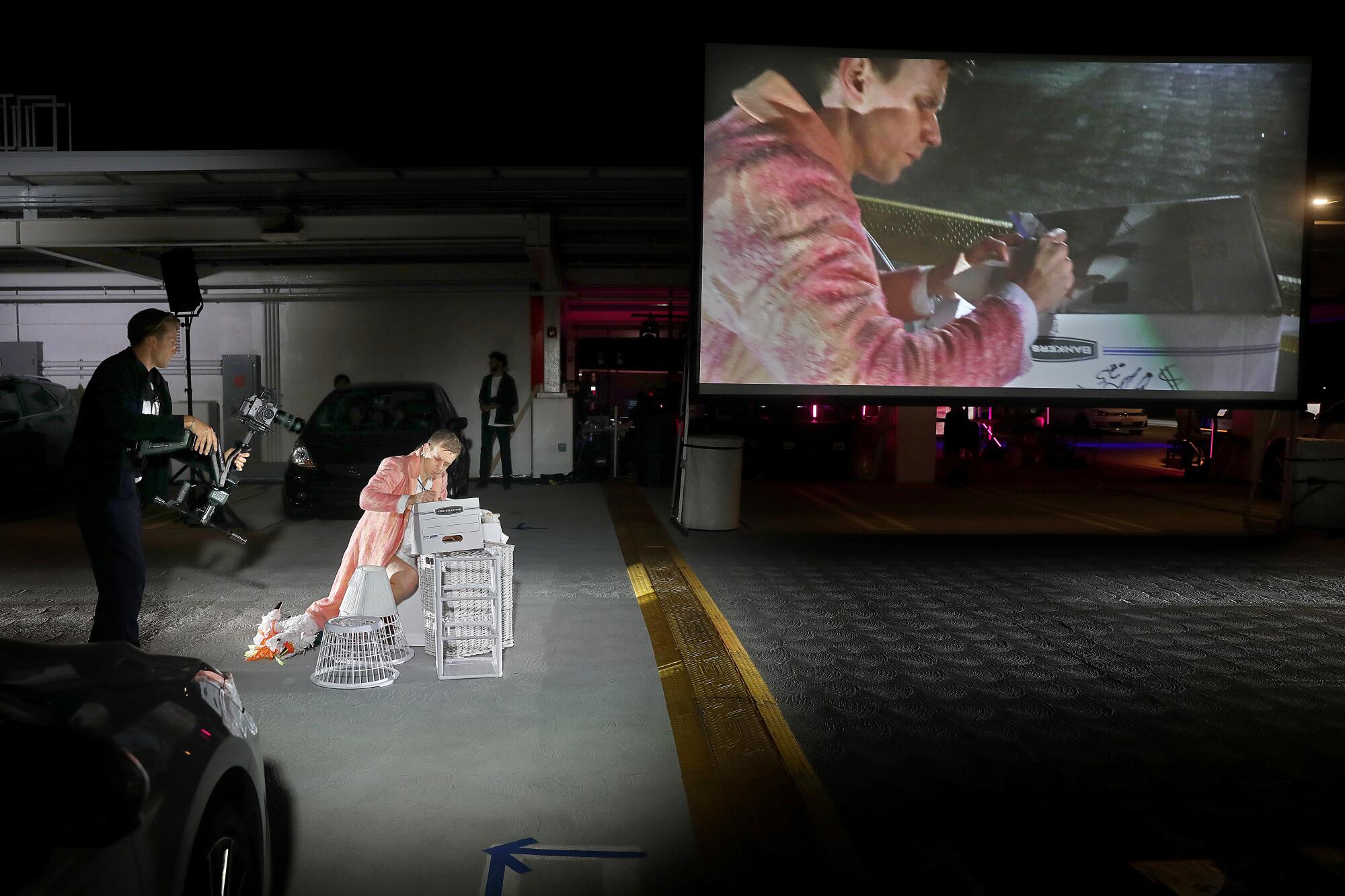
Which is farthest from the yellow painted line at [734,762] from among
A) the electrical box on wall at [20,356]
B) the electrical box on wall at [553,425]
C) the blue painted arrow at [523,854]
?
the electrical box on wall at [20,356]

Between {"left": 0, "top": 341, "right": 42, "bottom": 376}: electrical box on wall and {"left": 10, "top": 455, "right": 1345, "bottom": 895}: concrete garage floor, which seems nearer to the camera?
{"left": 10, "top": 455, "right": 1345, "bottom": 895}: concrete garage floor

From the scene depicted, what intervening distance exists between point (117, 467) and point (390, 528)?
4.20 feet

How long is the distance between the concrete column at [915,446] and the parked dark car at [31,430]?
37.2 feet

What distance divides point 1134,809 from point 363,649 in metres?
3.63

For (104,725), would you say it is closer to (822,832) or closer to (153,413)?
(822,832)

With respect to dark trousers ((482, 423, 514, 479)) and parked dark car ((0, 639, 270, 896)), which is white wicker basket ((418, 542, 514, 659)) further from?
dark trousers ((482, 423, 514, 479))

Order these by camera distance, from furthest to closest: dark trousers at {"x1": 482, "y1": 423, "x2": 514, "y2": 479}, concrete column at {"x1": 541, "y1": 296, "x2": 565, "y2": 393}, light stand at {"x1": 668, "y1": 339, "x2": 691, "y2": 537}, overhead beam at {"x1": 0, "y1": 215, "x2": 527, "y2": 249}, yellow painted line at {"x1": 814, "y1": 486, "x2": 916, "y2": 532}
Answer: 1. concrete column at {"x1": 541, "y1": 296, "x2": 565, "y2": 393}
2. dark trousers at {"x1": 482, "y1": 423, "x2": 514, "y2": 479}
3. overhead beam at {"x1": 0, "y1": 215, "x2": 527, "y2": 249}
4. yellow painted line at {"x1": 814, "y1": 486, "x2": 916, "y2": 532}
5. light stand at {"x1": 668, "y1": 339, "x2": 691, "y2": 537}

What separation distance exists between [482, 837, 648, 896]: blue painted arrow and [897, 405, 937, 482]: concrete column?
11.7 metres

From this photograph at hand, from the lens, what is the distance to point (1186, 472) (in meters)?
14.8

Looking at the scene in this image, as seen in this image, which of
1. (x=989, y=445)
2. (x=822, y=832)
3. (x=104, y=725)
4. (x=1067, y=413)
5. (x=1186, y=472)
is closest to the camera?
(x=104, y=725)

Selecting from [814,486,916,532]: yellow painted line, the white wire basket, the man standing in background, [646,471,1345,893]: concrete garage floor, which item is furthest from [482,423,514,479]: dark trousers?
the white wire basket

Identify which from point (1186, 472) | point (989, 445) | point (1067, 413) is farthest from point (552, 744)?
point (1067, 413)

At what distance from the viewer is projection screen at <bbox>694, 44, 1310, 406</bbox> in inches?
309

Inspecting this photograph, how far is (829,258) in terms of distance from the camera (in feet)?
25.8
